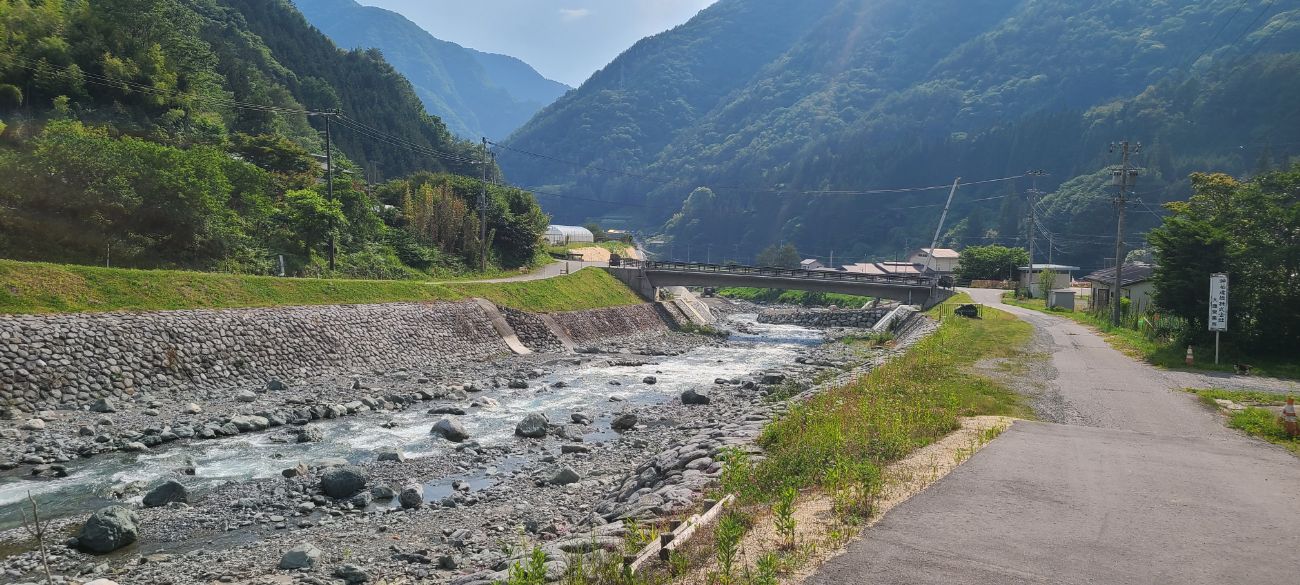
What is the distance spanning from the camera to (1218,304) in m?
23.5

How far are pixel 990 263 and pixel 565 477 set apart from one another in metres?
84.4

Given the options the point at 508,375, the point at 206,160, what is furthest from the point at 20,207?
the point at 508,375

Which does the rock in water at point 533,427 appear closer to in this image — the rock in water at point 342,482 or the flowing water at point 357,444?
the flowing water at point 357,444

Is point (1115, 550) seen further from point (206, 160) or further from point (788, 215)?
point (788, 215)

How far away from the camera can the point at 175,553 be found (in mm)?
10742

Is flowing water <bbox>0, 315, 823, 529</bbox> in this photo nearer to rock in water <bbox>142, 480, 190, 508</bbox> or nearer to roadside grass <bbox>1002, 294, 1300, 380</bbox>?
rock in water <bbox>142, 480, 190, 508</bbox>

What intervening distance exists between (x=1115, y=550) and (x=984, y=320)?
4055 centimetres

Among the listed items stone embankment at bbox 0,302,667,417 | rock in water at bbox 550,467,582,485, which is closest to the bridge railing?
stone embankment at bbox 0,302,667,417

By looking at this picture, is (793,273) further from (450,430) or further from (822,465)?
(822,465)

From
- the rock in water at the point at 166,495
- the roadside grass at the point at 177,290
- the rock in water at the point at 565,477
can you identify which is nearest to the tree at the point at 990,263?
the roadside grass at the point at 177,290

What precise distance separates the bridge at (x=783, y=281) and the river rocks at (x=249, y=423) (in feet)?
161

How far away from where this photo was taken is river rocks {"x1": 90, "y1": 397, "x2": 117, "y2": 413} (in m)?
19.7

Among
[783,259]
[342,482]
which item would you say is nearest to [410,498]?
[342,482]

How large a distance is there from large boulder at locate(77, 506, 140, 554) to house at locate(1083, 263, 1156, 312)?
48506mm
